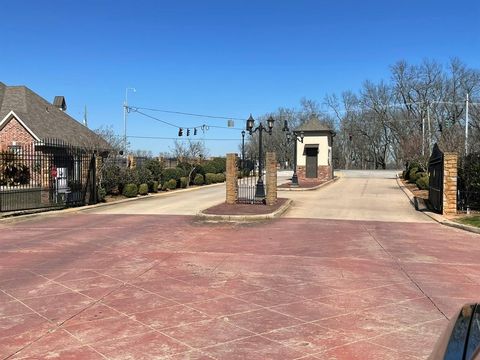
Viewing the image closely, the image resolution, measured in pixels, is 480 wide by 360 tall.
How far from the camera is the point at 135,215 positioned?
1736 centimetres

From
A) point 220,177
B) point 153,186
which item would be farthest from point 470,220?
point 220,177

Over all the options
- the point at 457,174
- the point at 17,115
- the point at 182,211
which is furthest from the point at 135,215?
the point at 17,115

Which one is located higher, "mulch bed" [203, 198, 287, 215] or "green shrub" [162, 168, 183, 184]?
"green shrub" [162, 168, 183, 184]

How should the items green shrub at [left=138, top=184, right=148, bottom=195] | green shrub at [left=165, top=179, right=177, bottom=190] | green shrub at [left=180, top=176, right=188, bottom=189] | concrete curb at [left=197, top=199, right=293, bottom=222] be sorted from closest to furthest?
concrete curb at [left=197, top=199, right=293, bottom=222] < green shrub at [left=138, top=184, right=148, bottom=195] < green shrub at [left=165, top=179, right=177, bottom=190] < green shrub at [left=180, top=176, right=188, bottom=189]

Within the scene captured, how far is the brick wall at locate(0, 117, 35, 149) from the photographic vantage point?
3216 centimetres

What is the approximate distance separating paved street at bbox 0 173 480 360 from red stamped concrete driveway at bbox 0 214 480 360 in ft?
0.07

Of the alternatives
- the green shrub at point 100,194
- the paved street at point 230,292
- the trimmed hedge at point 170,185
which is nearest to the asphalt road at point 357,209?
the paved street at point 230,292

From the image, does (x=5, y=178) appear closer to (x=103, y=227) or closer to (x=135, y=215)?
(x=135, y=215)

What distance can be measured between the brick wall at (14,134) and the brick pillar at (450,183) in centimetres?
2506

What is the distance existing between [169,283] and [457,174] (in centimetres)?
1387

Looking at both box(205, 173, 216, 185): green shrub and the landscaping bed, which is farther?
box(205, 173, 216, 185): green shrub

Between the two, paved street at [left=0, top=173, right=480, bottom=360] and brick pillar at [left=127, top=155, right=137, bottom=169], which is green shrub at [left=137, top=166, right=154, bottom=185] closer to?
brick pillar at [left=127, top=155, right=137, bottom=169]

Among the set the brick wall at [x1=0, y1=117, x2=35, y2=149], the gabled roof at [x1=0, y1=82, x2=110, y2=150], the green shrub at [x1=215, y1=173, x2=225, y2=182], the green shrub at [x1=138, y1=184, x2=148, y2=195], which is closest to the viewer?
the green shrub at [x1=138, y1=184, x2=148, y2=195]

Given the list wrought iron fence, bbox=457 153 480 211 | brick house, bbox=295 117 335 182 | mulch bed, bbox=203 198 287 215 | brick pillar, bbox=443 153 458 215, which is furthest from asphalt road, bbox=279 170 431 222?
brick house, bbox=295 117 335 182
